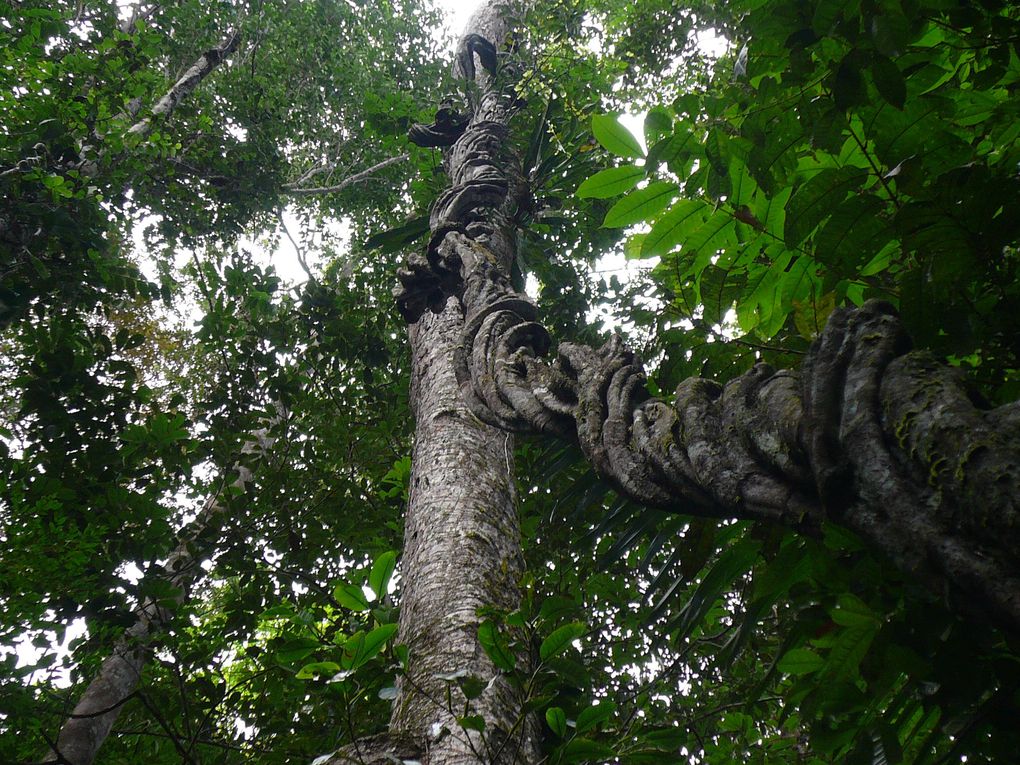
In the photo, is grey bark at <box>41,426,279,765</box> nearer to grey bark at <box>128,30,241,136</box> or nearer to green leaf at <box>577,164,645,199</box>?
green leaf at <box>577,164,645,199</box>

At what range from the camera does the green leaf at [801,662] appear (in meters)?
1.46

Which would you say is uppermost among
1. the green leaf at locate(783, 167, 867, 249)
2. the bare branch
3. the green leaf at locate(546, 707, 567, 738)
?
the bare branch

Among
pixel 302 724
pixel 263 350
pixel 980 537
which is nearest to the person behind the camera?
pixel 980 537

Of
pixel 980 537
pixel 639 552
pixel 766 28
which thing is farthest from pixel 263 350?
pixel 980 537

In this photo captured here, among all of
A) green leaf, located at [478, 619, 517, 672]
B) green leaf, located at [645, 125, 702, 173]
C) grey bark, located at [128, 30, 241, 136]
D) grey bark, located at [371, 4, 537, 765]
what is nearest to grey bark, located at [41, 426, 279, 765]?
grey bark, located at [371, 4, 537, 765]

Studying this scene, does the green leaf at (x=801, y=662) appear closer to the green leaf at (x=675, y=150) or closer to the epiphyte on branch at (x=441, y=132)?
the green leaf at (x=675, y=150)

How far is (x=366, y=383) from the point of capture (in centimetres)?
483

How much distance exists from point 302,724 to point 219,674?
3.94 feet

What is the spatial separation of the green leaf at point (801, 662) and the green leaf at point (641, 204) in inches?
39.6

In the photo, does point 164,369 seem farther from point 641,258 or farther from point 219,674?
point 641,258

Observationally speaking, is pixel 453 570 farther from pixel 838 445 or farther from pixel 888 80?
pixel 888 80

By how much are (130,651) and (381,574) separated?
3.40 m

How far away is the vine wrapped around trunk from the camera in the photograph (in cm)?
74

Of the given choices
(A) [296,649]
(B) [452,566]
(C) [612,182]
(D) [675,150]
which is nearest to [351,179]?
(B) [452,566]
